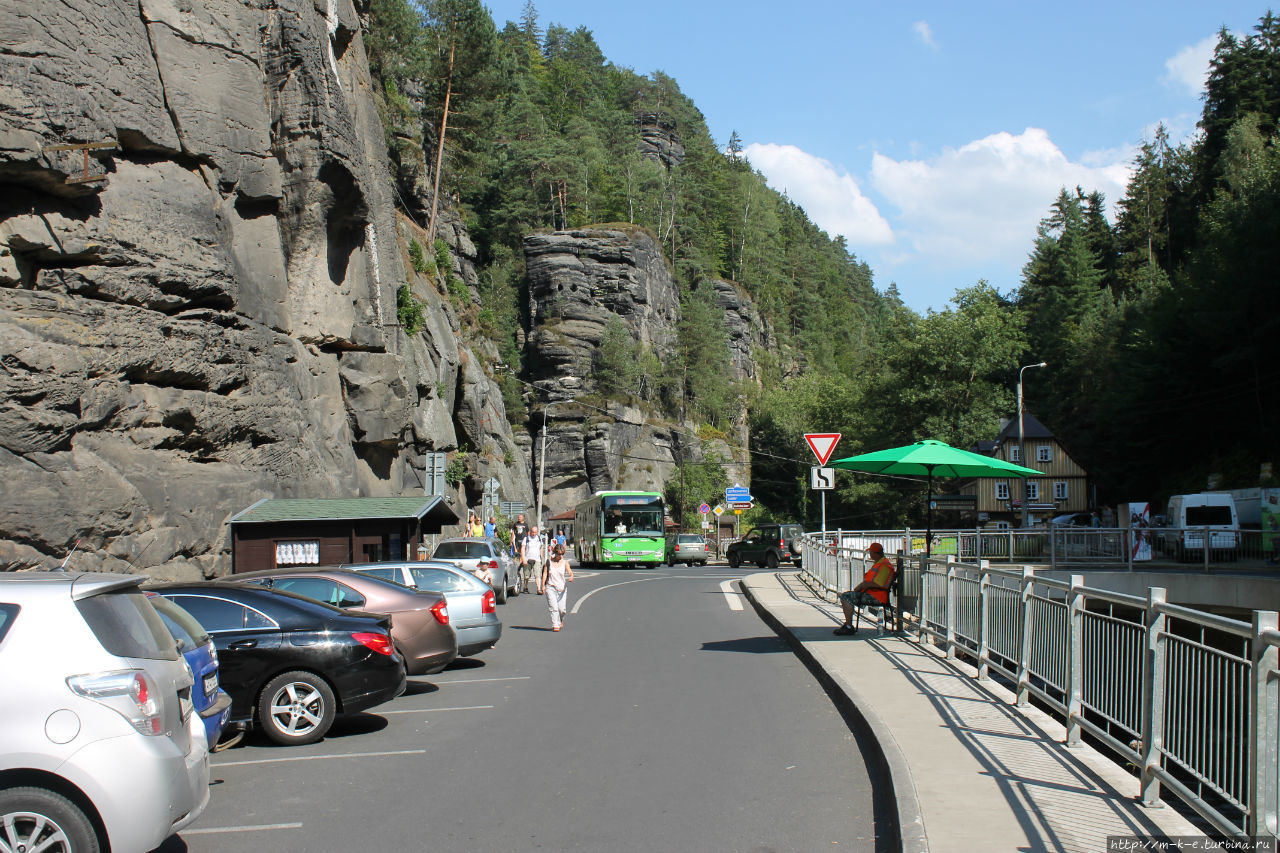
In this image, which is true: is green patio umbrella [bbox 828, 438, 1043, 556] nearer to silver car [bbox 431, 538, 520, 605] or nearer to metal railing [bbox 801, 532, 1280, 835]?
metal railing [bbox 801, 532, 1280, 835]

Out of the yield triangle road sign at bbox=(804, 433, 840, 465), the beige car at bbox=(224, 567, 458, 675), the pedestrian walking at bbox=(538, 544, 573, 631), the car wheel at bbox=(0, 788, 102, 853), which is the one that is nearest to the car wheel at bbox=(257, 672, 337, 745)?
the beige car at bbox=(224, 567, 458, 675)

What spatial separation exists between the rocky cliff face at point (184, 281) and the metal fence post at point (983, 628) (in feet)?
53.1

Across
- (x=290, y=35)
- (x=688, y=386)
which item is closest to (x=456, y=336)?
(x=290, y=35)

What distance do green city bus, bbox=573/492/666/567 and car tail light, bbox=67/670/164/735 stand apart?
38.0 meters

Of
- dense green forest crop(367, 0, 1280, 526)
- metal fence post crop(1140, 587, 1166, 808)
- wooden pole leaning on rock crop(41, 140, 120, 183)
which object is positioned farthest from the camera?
dense green forest crop(367, 0, 1280, 526)

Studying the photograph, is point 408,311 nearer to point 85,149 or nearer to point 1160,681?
point 85,149

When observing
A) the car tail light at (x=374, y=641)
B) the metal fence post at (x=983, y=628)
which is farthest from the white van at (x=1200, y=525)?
the car tail light at (x=374, y=641)

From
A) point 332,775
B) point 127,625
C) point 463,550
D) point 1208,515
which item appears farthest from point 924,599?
point 1208,515

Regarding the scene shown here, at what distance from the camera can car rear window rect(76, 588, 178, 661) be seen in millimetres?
5059

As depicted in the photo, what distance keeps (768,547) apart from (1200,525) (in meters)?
20.4

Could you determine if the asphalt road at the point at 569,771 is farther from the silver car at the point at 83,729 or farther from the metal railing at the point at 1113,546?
the metal railing at the point at 1113,546

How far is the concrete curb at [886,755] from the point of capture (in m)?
5.50

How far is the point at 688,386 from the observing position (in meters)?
87.5

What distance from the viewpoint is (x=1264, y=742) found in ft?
15.2
